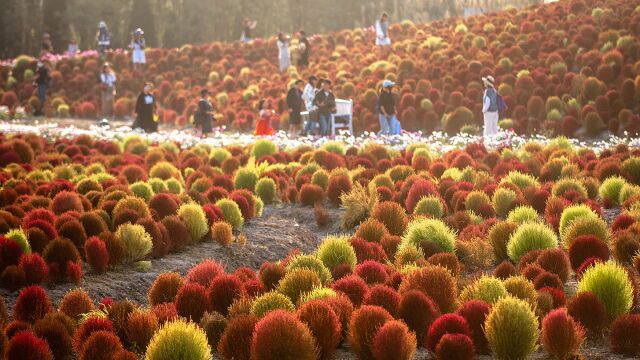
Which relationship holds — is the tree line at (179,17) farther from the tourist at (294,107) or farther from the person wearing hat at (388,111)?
the person wearing hat at (388,111)

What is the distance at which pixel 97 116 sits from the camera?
96.4ft

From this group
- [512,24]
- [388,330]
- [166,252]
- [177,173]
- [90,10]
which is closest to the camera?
[388,330]

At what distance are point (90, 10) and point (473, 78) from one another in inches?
1092

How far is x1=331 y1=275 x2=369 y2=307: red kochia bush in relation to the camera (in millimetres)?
6695

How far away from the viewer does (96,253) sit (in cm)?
853

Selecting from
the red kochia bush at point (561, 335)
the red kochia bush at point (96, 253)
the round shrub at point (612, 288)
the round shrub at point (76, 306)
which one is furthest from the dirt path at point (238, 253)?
the red kochia bush at point (561, 335)

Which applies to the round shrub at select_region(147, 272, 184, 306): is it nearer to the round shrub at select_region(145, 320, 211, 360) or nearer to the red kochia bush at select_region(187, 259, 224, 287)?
the red kochia bush at select_region(187, 259, 224, 287)

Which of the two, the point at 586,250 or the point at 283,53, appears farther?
the point at 283,53

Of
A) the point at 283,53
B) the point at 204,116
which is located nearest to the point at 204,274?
the point at 204,116

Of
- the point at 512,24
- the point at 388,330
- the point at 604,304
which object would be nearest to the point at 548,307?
the point at 604,304

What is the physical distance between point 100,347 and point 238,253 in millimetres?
4603

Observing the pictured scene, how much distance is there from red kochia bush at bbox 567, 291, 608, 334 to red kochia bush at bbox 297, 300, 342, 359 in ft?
5.36

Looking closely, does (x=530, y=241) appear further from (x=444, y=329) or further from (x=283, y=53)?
(x=283, y=53)

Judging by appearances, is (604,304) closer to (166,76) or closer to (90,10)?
(166,76)
